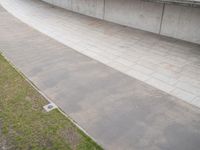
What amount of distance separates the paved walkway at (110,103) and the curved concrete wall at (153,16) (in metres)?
4.87

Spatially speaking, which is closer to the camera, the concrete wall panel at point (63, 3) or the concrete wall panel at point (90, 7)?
the concrete wall panel at point (90, 7)

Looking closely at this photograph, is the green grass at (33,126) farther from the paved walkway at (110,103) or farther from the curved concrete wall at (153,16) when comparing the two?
the curved concrete wall at (153,16)

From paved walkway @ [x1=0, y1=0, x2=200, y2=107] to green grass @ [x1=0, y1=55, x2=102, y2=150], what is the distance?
11.8ft

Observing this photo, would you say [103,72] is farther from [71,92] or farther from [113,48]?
[113,48]

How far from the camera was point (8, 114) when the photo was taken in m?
5.79

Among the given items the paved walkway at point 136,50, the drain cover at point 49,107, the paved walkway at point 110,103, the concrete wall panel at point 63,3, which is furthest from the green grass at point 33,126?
the concrete wall panel at point 63,3

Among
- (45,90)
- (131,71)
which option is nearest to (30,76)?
(45,90)

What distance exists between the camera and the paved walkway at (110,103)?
5148mm

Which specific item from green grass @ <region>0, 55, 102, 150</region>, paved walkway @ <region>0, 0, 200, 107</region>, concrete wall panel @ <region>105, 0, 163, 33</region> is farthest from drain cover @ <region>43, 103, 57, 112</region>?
concrete wall panel @ <region>105, 0, 163, 33</region>

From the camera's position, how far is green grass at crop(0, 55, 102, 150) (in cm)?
488

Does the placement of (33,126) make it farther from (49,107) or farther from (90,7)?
(90,7)

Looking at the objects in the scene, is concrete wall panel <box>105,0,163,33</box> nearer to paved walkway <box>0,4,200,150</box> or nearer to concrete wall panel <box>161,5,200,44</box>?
concrete wall panel <box>161,5,200,44</box>

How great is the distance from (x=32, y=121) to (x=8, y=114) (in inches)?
32.9

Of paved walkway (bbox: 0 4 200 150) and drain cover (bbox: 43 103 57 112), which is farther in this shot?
drain cover (bbox: 43 103 57 112)
